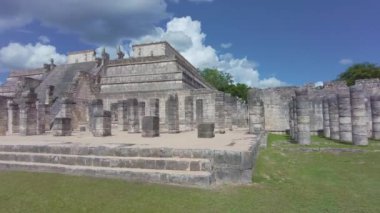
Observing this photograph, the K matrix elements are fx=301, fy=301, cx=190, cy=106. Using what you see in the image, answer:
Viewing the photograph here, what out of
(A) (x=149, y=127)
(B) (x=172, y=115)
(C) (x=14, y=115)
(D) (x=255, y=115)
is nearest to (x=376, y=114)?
(D) (x=255, y=115)

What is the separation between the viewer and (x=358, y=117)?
1260 centimetres

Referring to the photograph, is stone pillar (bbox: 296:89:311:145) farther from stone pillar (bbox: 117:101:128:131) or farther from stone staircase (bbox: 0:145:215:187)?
stone pillar (bbox: 117:101:128:131)

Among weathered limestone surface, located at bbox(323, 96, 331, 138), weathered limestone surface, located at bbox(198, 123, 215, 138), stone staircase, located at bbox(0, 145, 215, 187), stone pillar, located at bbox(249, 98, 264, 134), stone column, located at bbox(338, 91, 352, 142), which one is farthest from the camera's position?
weathered limestone surface, located at bbox(323, 96, 331, 138)

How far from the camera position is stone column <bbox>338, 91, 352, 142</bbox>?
44.4ft

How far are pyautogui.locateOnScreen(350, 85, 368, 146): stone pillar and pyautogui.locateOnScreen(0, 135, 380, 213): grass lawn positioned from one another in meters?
5.67

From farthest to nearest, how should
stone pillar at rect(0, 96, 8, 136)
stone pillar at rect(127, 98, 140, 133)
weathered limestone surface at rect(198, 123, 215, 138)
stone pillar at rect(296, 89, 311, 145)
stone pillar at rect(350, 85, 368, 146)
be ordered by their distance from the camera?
1. stone pillar at rect(0, 96, 8, 136)
2. stone pillar at rect(127, 98, 140, 133)
3. stone pillar at rect(296, 89, 311, 145)
4. stone pillar at rect(350, 85, 368, 146)
5. weathered limestone surface at rect(198, 123, 215, 138)

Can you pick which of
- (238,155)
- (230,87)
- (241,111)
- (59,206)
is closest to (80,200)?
(59,206)

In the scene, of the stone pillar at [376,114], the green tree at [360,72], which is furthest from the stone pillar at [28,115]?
the green tree at [360,72]

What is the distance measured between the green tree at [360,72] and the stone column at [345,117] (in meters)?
31.7

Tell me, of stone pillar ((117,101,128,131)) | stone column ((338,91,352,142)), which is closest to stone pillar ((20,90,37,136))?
stone pillar ((117,101,128,131))

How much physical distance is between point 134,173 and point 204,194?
5.54 feet

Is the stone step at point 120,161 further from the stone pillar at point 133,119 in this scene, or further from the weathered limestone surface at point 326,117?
the weathered limestone surface at point 326,117

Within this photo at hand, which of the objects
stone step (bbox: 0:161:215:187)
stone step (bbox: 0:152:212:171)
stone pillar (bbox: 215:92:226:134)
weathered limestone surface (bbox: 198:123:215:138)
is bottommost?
stone step (bbox: 0:161:215:187)

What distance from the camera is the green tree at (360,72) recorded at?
134 ft
